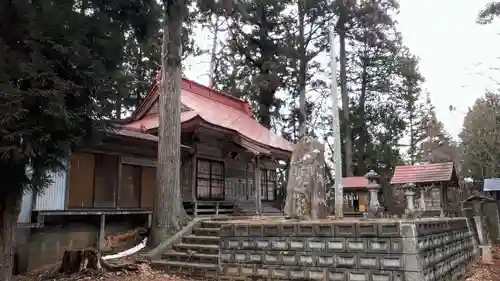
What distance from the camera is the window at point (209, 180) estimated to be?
14447 mm

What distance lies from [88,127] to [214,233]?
16.9 feet

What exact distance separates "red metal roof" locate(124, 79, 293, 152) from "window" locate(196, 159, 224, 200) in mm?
1631

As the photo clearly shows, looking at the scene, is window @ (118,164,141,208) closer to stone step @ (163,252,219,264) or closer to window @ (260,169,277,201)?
stone step @ (163,252,219,264)

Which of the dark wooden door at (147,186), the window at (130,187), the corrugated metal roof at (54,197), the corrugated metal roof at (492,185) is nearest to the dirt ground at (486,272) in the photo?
the corrugated metal roof at (492,185)

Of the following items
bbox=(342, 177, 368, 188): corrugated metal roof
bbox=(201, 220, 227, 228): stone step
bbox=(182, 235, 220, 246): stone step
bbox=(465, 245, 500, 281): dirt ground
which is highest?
bbox=(342, 177, 368, 188): corrugated metal roof

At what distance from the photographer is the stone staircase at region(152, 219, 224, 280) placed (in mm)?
7945

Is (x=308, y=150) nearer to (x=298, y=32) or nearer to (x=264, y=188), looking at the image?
(x=264, y=188)

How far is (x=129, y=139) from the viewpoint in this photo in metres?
10.7

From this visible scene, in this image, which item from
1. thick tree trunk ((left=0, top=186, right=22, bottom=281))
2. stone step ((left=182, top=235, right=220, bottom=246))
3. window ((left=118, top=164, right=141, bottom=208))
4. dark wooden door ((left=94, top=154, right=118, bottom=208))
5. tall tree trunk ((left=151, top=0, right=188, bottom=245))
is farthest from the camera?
window ((left=118, top=164, right=141, bottom=208))

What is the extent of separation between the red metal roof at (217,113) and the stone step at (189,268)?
19.0 feet

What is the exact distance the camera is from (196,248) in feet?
29.2

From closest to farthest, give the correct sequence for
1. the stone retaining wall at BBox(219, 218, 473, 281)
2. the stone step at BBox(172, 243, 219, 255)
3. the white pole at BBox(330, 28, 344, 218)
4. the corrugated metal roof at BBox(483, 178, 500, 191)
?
the stone retaining wall at BBox(219, 218, 473, 281), the stone step at BBox(172, 243, 219, 255), the white pole at BBox(330, 28, 344, 218), the corrugated metal roof at BBox(483, 178, 500, 191)

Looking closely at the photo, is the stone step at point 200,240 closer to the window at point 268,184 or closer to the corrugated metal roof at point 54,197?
the corrugated metal roof at point 54,197

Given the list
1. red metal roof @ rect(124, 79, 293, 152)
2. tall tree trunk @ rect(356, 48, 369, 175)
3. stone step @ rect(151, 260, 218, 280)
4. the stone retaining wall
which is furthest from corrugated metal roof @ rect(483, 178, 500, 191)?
stone step @ rect(151, 260, 218, 280)
